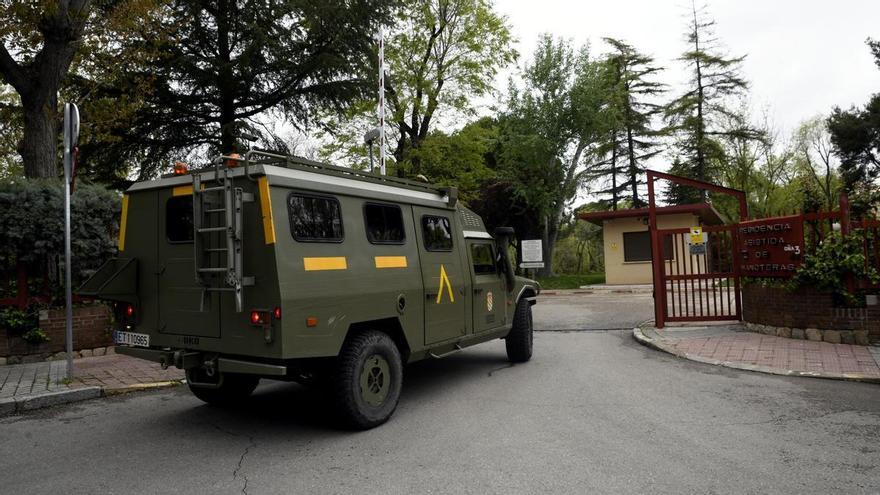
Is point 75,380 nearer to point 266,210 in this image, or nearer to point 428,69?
point 266,210

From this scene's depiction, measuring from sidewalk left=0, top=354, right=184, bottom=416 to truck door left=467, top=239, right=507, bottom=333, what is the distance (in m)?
4.04

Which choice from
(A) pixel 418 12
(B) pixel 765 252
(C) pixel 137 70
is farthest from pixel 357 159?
(B) pixel 765 252

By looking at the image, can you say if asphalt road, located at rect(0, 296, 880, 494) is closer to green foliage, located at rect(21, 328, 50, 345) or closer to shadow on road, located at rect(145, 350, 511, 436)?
shadow on road, located at rect(145, 350, 511, 436)

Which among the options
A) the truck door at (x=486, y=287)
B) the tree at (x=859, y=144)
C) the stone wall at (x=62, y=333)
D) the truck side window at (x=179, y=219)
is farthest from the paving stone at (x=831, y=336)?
the tree at (x=859, y=144)

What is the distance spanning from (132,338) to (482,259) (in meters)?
4.20

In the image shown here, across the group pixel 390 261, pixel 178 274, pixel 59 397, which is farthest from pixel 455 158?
pixel 178 274

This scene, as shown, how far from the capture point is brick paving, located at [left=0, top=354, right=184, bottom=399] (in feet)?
20.6

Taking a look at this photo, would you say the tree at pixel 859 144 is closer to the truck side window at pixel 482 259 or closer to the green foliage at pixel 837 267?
the green foliage at pixel 837 267

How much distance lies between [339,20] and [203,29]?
3438 mm

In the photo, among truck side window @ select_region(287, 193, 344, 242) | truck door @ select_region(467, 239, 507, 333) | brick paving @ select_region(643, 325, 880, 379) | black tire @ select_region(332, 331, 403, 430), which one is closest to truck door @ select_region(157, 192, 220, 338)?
truck side window @ select_region(287, 193, 344, 242)

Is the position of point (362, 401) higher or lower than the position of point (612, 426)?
higher

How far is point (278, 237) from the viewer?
171 inches

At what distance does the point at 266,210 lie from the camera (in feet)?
14.2

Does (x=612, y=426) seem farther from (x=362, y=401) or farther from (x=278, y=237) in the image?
(x=278, y=237)
